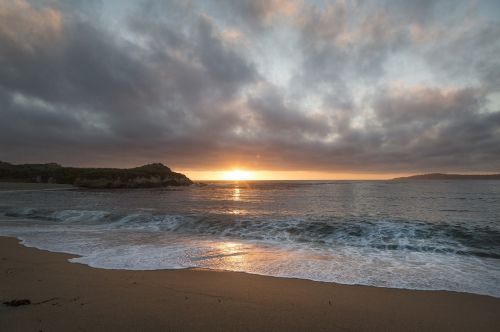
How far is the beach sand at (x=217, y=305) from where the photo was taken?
4.36 meters

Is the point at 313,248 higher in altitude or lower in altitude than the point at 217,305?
lower

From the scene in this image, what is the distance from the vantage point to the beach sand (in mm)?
4363

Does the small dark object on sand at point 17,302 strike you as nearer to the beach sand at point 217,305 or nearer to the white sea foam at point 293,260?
the beach sand at point 217,305

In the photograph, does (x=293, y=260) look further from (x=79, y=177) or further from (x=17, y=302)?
(x=79, y=177)

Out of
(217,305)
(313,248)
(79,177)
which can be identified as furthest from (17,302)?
(79,177)

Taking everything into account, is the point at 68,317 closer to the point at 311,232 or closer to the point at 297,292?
the point at 297,292

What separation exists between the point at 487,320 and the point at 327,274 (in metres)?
3.21

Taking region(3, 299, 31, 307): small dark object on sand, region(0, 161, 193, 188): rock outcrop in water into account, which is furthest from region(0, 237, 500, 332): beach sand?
region(0, 161, 193, 188): rock outcrop in water

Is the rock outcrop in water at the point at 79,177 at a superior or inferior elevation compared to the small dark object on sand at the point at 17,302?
superior

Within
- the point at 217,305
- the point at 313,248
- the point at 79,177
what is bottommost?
the point at 313,248

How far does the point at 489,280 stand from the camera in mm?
7117

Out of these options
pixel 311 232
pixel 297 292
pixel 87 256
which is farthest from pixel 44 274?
pixel 311 232

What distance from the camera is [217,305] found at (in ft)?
16.8

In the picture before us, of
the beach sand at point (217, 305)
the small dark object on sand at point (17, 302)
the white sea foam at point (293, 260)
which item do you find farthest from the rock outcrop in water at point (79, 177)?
the small dark object on sand at point (17, 302)
